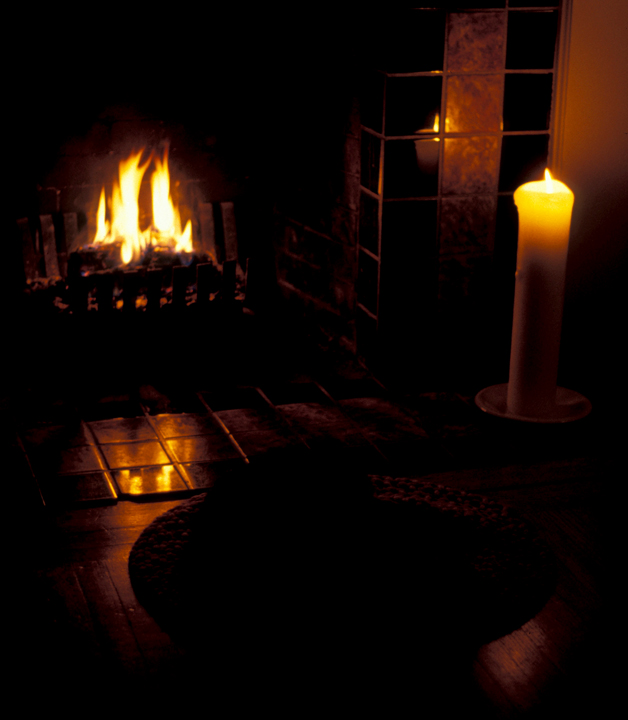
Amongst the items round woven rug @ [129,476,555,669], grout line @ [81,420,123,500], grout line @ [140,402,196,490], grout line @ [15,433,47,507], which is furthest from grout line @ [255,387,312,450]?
round woven rug @ [129,476,555,669]

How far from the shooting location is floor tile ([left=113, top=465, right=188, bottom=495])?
1708mm

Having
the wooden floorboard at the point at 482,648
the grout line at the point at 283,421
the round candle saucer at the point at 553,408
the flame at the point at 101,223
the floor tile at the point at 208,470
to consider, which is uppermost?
the flame at the point at 101,223

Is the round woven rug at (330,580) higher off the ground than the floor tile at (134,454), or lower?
higher

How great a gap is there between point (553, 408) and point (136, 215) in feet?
4.33

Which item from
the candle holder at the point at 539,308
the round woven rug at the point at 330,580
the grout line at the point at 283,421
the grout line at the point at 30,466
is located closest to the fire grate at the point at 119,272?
the grout line at the point at 283,421

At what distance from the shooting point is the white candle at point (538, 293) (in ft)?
6.11

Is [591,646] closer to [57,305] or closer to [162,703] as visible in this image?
[162,703]

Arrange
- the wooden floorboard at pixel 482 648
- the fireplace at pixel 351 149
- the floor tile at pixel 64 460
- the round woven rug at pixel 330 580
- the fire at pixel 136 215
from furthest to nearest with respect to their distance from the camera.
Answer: the fire at pixel 136 215 → the fireplace at pixel 351 149 → the floor tile at pixel 64 460 → the wooden floorboard at pixel 482 648 → the round woven rug at pixel 330 580

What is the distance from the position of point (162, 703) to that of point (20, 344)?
1532 millimetres

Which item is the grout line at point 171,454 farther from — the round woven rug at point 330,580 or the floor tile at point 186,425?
the round woven rug at point 330,580

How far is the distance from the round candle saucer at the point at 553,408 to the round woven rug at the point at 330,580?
3.19 ft

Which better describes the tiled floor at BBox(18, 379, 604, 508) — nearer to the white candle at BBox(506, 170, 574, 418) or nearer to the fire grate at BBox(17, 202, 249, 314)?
the white candle at BBox(506, 170, 574, 418)

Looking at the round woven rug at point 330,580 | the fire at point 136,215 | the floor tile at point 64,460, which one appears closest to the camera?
the round woven rug at point 330,580

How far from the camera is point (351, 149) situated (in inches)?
92.4
